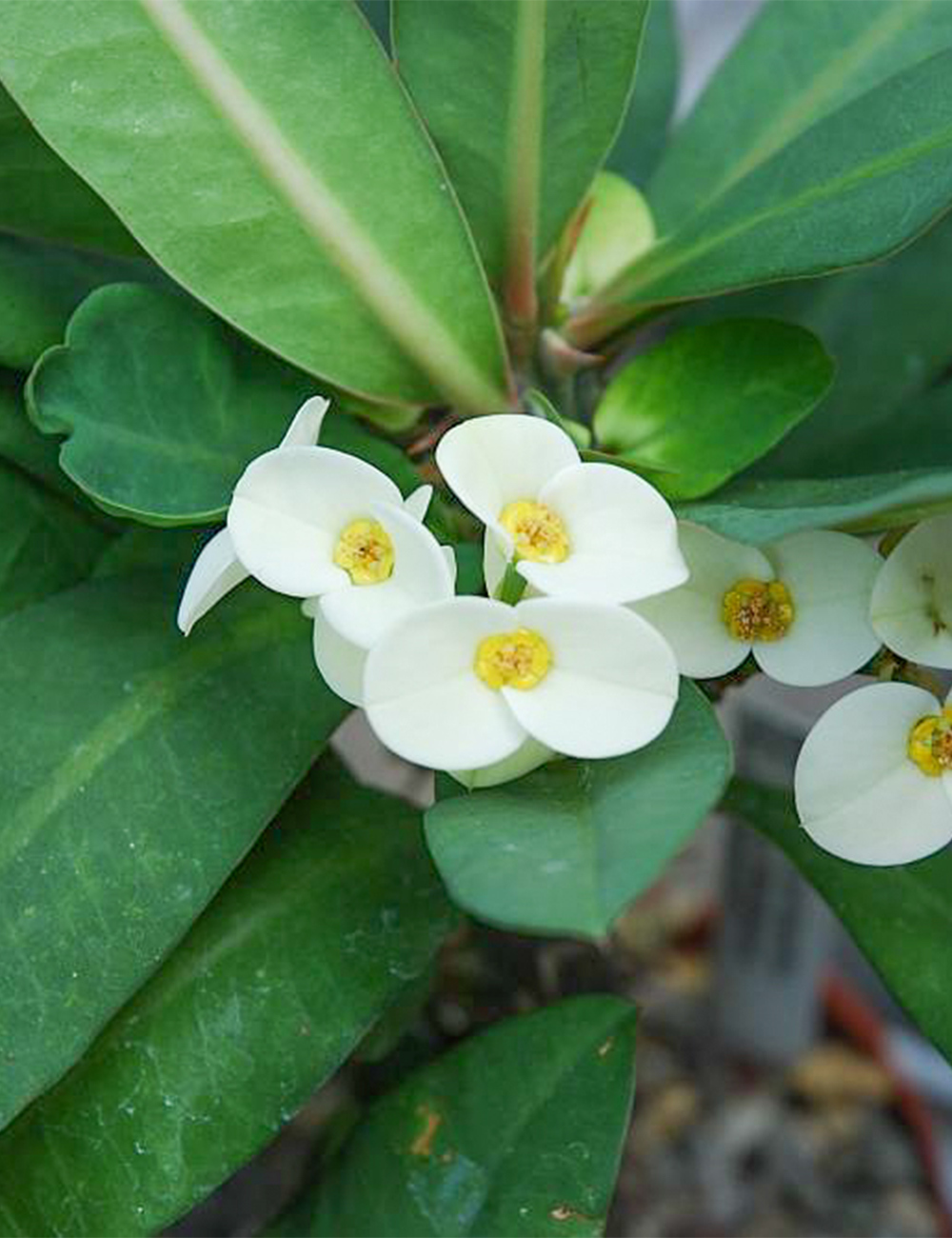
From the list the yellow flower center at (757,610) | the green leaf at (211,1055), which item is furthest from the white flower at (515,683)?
the green leaf at (211,1055)

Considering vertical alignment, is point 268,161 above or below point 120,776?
above

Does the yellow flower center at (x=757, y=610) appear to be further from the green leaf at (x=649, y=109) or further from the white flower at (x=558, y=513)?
the green leaf at (x=649, y=109)

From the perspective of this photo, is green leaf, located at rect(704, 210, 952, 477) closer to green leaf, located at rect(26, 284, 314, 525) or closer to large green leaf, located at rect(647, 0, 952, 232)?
large green leaf, located at rect(647, 0, 952, 232)

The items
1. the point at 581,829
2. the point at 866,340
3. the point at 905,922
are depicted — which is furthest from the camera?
the point at 866,340

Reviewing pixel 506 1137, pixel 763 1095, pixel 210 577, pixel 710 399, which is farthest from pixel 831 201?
pixel 763 1095

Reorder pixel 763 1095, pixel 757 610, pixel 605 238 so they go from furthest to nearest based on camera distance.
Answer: pixel 763 1095
pixel 605 238
pixel 757 610

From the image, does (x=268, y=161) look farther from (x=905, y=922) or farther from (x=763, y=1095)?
(x=763, y=1095)

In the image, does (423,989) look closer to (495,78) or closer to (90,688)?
(90,688)
